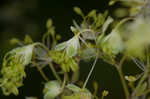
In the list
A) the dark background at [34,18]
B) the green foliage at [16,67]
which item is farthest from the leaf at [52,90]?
the dark background at [34,18]

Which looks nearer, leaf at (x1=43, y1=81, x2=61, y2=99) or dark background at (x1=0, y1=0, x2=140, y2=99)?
leaf at (x1=43, y1=81, x2=61, y2=99)

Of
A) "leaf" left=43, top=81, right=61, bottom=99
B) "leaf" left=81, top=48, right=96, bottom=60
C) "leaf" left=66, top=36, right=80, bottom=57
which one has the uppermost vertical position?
"leaf" left=66, top=36, right=80, bottom=57

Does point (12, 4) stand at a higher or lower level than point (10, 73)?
higher

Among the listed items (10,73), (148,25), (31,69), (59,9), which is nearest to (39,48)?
(10,73)

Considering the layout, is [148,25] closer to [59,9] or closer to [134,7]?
[134,7]

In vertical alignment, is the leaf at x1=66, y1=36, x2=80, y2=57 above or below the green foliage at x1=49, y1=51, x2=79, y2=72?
above

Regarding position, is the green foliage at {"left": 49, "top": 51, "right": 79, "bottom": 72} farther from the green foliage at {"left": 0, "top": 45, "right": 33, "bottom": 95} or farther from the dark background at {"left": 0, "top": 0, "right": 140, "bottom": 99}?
the dark background at {"left": 0, "top": 0, "right": 140, "bottom": 99}

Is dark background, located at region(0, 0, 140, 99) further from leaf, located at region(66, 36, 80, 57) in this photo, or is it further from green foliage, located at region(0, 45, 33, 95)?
leaf, located at region(66, 36, 80, 57)

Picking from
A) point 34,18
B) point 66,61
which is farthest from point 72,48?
point 34,18

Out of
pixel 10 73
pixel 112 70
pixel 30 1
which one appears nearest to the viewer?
pixel 10 73

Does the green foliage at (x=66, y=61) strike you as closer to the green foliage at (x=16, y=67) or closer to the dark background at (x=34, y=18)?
the green foliage at (x=16, y=67)

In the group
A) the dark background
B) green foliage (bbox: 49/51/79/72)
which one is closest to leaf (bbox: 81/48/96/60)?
green foliage (bbox: 49/51/79/72)
